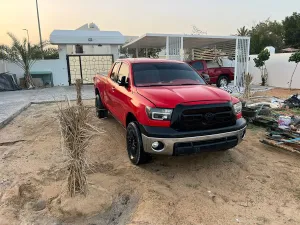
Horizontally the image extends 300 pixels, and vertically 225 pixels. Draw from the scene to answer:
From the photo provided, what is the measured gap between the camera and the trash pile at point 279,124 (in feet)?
15.8

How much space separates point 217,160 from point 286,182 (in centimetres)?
109

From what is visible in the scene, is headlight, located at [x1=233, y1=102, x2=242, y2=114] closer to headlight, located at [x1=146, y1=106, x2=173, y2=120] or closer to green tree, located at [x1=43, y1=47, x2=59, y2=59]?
headlight, located at [x1=146, y1=106, x2=173, y2=120]

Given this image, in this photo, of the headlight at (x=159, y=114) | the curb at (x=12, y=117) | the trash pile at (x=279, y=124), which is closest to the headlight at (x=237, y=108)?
the headlight at (x=159, y=114)

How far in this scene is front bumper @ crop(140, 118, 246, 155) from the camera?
348 cm

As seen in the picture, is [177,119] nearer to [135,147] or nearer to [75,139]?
[135,147]

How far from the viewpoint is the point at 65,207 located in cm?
304

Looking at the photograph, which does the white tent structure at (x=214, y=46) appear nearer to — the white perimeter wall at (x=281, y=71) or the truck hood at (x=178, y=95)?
the white perimeter wall at (x=281, y=71)

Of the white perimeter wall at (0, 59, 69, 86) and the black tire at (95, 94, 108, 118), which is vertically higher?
the white perimeter wall at (0, 59, 69, 86)

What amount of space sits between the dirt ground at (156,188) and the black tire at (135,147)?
16 centimetres

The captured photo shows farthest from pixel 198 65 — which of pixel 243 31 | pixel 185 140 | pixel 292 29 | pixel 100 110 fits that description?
pixel 243 31

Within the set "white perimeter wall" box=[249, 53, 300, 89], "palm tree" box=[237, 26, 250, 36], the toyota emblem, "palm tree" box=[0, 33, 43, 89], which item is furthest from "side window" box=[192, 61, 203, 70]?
"palm tree" box=[237, 26, 250, 36]

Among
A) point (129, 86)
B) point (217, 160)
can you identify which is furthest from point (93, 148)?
point (217, 160)

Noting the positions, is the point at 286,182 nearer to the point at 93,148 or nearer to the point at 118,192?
the point at 118,192

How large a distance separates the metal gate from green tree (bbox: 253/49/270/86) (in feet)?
33.0
